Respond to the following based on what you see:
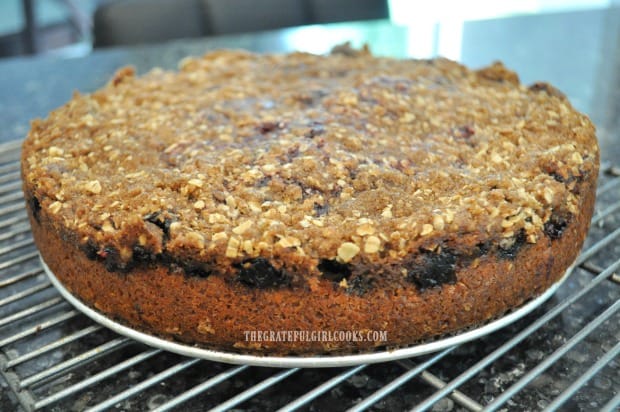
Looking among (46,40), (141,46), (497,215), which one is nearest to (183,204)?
(497,215)

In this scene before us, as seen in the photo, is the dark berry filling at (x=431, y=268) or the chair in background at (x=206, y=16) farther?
the chair in background at (x=206, y=16)

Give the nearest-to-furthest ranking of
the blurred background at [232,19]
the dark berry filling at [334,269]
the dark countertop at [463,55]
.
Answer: the dark berry filling at [334,269] → the dark countertop at [463,55] → the blurred background at [232,19]

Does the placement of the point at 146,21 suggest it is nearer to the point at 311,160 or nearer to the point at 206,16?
the point at 206,16

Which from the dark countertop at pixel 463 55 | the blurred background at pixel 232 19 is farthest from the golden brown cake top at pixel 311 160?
the blurred background at pixel 232 19

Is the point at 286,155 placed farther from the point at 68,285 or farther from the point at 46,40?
the point at 46,40

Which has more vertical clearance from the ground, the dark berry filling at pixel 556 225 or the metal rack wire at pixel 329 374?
the dark berry filling at pixel 556 225

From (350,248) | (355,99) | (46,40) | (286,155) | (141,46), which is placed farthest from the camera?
(46,40)

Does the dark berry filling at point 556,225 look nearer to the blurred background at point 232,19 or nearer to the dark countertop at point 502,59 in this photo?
the dark countertop at point 502,59
